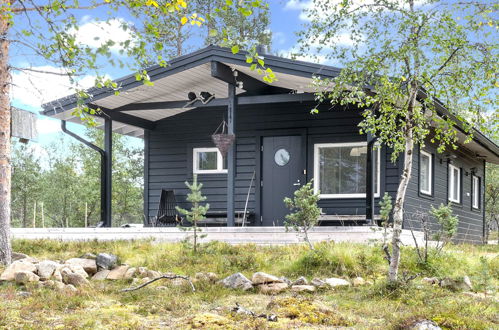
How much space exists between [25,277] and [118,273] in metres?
1.29

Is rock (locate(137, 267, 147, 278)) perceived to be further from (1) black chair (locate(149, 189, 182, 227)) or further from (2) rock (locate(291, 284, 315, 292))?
(1) black chair (locate(149, 189, 182, 227))

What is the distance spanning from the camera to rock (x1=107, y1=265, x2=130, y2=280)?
28.1ft

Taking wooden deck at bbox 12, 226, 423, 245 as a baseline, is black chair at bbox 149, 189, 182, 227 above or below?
above

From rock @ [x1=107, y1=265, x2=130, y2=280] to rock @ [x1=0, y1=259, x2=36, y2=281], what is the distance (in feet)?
3.29

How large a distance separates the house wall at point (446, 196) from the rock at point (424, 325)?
6416 mm

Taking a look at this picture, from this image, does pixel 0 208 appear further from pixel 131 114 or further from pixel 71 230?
pixel 131 114

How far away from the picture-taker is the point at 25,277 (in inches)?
307

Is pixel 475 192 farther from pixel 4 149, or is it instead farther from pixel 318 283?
pixel 4 149

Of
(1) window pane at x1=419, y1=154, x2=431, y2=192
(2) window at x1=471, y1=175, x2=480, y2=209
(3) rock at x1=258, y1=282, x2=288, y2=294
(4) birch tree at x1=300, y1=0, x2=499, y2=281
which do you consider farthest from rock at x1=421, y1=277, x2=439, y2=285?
(2) window at x1=471, y1=175, x2=480, y2=209

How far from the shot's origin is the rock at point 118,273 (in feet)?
28.1

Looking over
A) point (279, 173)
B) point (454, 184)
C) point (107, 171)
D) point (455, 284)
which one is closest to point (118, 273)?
point (455, 284)

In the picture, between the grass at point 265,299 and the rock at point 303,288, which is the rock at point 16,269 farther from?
the rock at point 303,288

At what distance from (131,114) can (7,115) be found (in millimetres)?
5054

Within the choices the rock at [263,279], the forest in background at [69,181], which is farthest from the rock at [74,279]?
the forest in background at [69,181]
